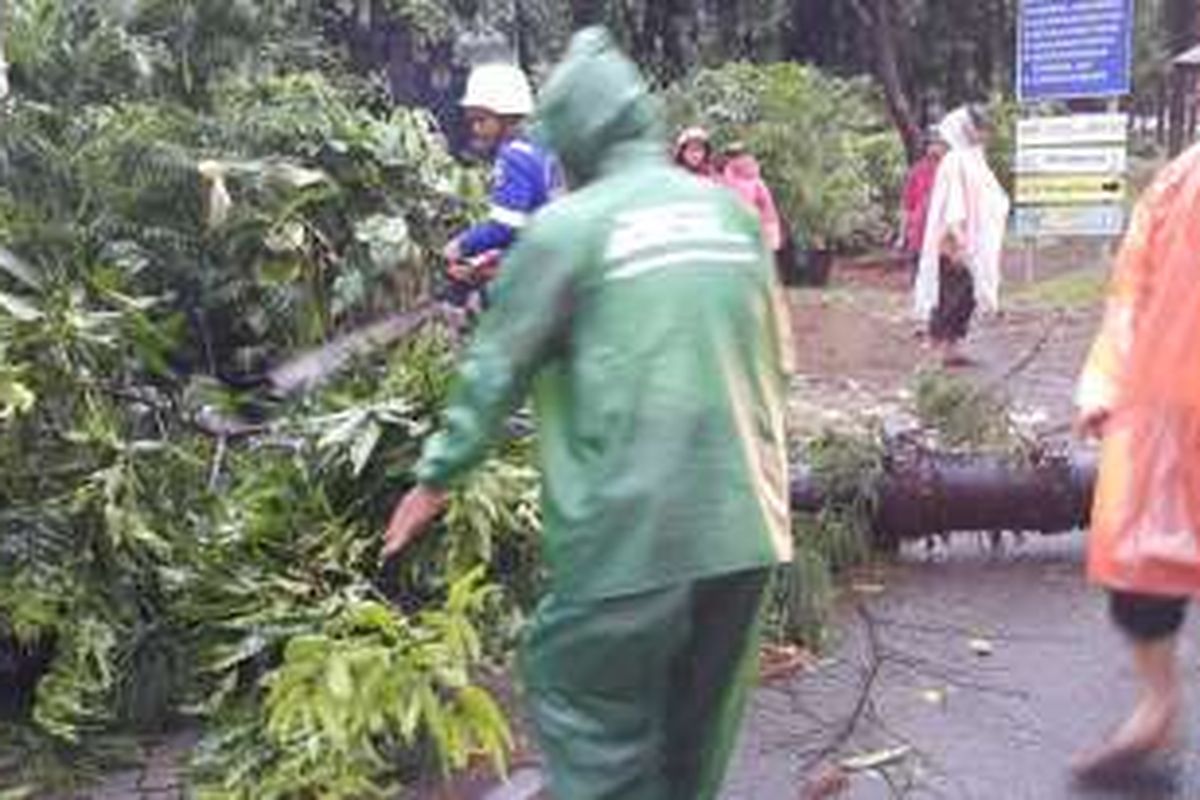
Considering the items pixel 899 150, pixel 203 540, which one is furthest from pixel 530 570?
pixel 899 150

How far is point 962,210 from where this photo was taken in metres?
13.8

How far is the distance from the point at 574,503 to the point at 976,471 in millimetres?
3845

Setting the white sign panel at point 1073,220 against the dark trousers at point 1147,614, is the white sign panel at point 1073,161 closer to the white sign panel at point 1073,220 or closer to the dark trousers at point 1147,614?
the white sign panel at point 1073,220

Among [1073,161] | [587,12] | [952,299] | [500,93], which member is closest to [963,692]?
[500,93]

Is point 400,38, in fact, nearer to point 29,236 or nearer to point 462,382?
point 29,236

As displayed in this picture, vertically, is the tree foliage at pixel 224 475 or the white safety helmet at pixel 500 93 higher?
the white safety helmet at pixel 500 93

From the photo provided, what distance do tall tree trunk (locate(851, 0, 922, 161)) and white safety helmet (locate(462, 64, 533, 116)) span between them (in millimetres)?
14560

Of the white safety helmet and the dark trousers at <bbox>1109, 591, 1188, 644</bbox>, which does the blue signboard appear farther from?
the dark trousers at <bbox>1109, 591, 1188, 644</bbox>

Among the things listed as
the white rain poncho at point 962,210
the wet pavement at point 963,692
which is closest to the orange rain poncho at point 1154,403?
the wet pavement at point 963,692

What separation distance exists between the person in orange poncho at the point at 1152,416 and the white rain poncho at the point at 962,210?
29.5 feet

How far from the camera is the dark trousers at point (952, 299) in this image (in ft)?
45.3

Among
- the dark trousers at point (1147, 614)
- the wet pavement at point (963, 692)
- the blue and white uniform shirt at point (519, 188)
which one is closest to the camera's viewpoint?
the dark trousers at point (1147, 614)

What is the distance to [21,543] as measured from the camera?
553 centimetres

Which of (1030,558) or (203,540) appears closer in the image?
(203,540)
